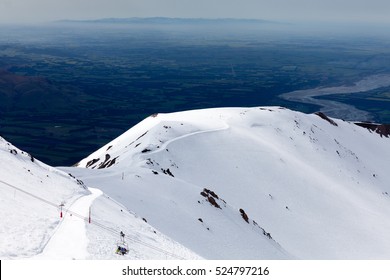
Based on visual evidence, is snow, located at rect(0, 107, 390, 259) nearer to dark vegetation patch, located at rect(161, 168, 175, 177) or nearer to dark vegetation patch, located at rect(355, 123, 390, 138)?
dark vegetation patch, located at rect(161, 168, 175, 177)

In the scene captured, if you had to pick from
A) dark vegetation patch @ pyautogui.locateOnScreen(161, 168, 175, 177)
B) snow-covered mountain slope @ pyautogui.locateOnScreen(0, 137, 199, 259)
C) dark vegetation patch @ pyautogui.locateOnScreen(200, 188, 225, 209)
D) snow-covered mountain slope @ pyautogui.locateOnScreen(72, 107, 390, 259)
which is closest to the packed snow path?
snow-covered mountain slope @ pyautogui.locateOnScreen(0, 137, 199, 259)

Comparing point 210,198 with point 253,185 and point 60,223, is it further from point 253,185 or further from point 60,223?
point 60,223

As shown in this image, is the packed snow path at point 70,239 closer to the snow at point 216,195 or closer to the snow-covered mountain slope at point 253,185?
the snow at point 216,195

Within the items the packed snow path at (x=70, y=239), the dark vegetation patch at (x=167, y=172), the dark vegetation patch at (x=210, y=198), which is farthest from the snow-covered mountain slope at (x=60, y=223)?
the dark vegetation patch at (x=167, y=172)

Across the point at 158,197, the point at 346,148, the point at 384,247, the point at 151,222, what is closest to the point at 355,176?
the point at 346,148

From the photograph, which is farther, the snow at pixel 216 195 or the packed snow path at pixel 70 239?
the snow at pixel 216 195

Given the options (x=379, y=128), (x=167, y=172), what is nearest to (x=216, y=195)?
(x=167, y=172)
